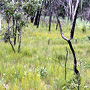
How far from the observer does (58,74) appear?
365cm

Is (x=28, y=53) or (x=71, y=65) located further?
(x=28, y=53)

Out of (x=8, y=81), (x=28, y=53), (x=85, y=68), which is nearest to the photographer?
(x=8, y=81)

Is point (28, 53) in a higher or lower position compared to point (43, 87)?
lower

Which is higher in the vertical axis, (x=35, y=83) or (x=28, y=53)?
(x=35, y=83)

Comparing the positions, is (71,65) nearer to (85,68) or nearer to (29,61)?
(85,68)

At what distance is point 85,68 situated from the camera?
4070 millimetres

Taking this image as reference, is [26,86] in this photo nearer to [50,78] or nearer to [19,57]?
[50,78]

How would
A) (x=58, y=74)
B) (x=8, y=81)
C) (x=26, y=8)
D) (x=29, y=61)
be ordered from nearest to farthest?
(x=8, y=81), (x=58, y=74), (x=29, y=61), (x=26, y=8)

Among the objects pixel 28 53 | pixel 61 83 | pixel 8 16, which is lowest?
pixel 28 53

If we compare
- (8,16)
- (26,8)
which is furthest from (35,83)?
(26,8)

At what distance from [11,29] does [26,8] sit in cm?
135

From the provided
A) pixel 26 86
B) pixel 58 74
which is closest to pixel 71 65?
pixel 58 74

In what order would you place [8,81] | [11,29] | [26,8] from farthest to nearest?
[11,29], [26,8], [8,81]

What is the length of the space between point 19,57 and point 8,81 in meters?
1.74
